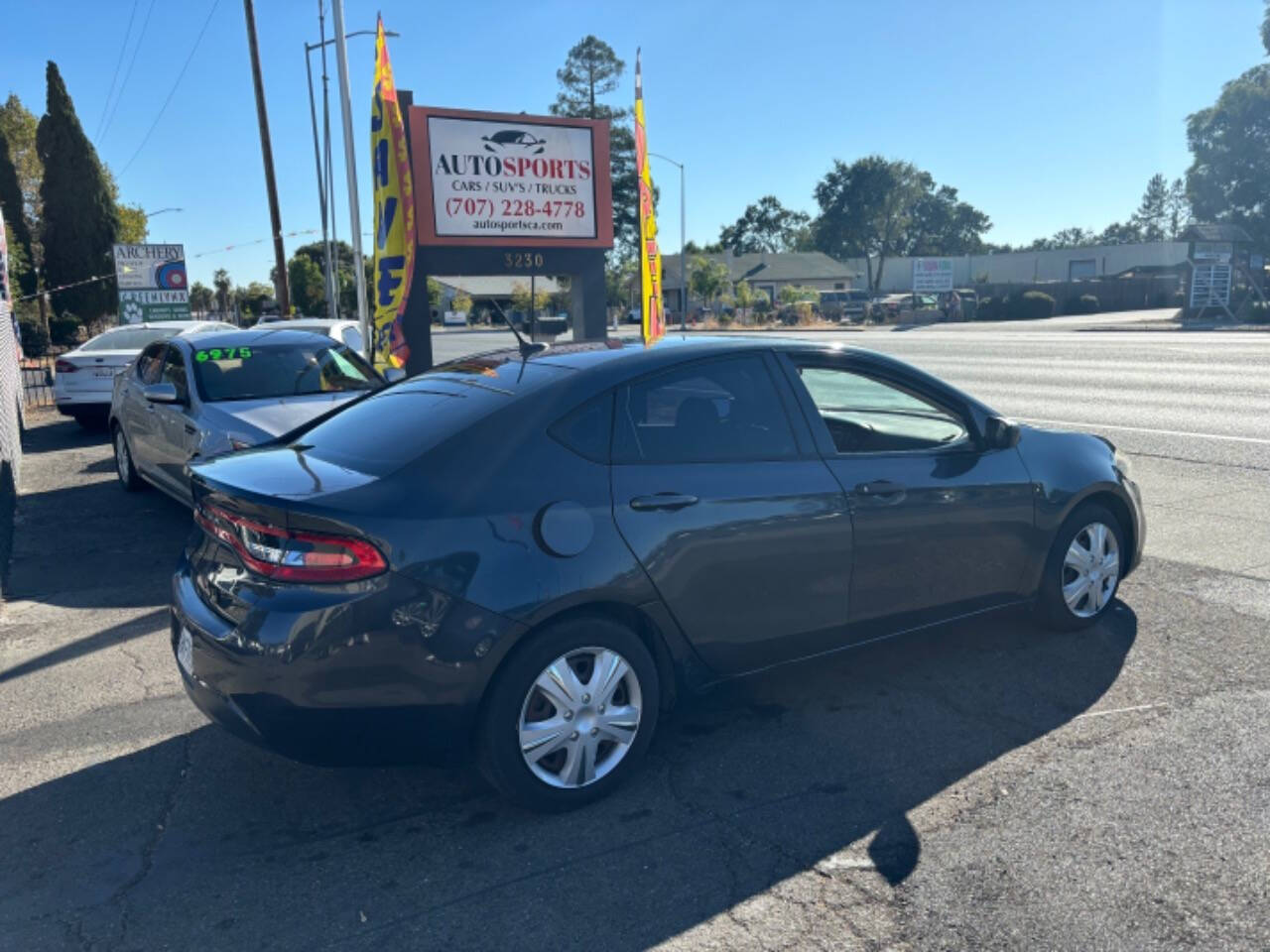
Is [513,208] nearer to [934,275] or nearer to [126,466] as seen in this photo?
[126,466]

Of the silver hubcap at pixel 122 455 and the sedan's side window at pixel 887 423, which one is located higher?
the sedan's side window at pixel 887 423

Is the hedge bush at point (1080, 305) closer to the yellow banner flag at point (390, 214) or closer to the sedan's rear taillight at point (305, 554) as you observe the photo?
the yellow banner flag at point (390, 214)

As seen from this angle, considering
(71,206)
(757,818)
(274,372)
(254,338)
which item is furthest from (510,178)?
(71,206)

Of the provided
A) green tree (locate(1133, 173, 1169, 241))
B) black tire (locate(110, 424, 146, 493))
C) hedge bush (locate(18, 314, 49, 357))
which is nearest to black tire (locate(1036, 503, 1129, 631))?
black tire (locate(110, 424, 146, 493))

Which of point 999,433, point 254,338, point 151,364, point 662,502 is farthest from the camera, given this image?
point 151,364

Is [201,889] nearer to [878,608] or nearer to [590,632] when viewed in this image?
[590,632]

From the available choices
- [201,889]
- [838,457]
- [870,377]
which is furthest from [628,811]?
[870,377]

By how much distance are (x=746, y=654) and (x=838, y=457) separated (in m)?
0.90

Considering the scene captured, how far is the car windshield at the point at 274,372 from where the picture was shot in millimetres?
8117

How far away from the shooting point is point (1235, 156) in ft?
215

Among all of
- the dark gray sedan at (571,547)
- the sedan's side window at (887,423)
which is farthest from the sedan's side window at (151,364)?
the sedan's side window at (887,423)

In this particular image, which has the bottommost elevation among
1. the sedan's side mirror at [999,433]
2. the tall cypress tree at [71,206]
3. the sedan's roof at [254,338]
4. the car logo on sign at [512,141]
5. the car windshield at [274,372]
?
the sedan's side mirror at [999,433]

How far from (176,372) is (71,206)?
3875 centimetres

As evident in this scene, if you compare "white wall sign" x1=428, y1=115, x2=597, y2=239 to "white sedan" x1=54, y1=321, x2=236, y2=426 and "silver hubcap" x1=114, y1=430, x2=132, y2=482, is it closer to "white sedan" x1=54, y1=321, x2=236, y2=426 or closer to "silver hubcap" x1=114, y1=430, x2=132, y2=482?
"white sedan" x1=54, y1=321, x2=236, y2=426
